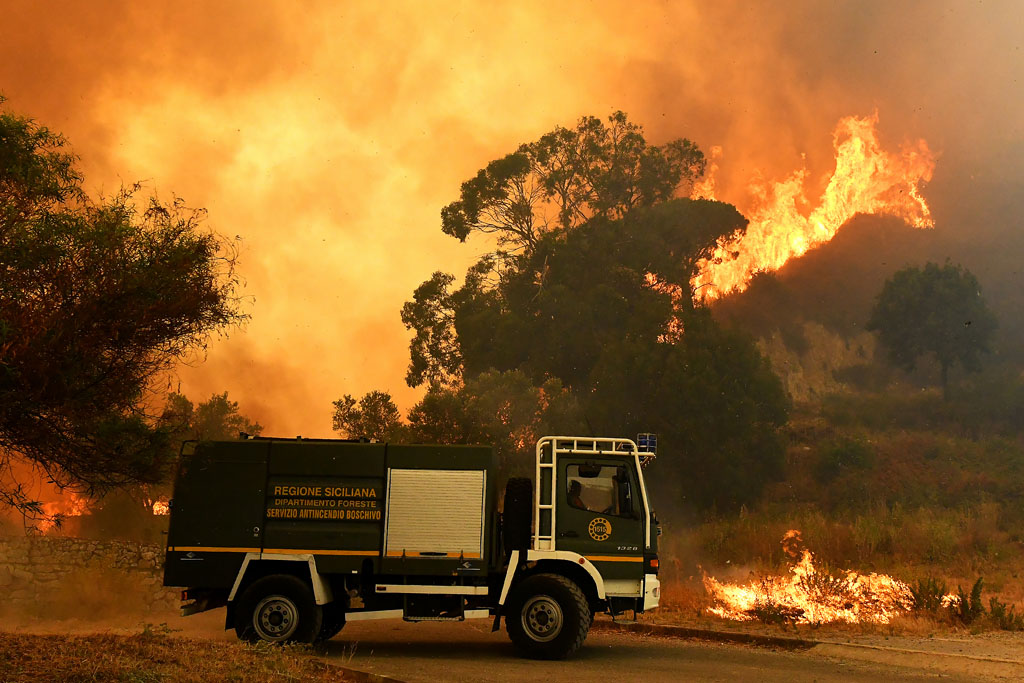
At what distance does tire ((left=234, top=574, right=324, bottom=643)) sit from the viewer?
1338 centimetres

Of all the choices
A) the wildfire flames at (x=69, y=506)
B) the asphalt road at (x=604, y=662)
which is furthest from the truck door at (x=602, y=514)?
the wildfire flames at (x=69, y=506)

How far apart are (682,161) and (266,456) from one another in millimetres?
52746

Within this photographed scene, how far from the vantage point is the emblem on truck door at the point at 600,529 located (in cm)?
1375

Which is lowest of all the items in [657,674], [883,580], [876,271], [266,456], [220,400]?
[657,674]

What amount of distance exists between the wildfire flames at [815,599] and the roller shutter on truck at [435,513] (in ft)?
22.7

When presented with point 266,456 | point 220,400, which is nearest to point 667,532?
point 266,456

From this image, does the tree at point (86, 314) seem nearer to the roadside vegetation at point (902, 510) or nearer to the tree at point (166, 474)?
the tree at point (166, 474)

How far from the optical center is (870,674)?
12.6 meters

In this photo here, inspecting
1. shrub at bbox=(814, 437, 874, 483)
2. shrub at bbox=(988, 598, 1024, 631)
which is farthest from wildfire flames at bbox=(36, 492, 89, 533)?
shrub at bbox=(814, 437, 874, 483)

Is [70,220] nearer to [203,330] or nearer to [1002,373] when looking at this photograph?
[203,330]

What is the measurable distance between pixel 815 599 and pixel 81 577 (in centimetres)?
1804

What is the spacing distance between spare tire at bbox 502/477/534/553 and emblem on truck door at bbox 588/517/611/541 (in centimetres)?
96

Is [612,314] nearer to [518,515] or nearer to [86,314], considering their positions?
[518,515]

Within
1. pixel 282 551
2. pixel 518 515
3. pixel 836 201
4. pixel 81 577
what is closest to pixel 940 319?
pixel 836 201
